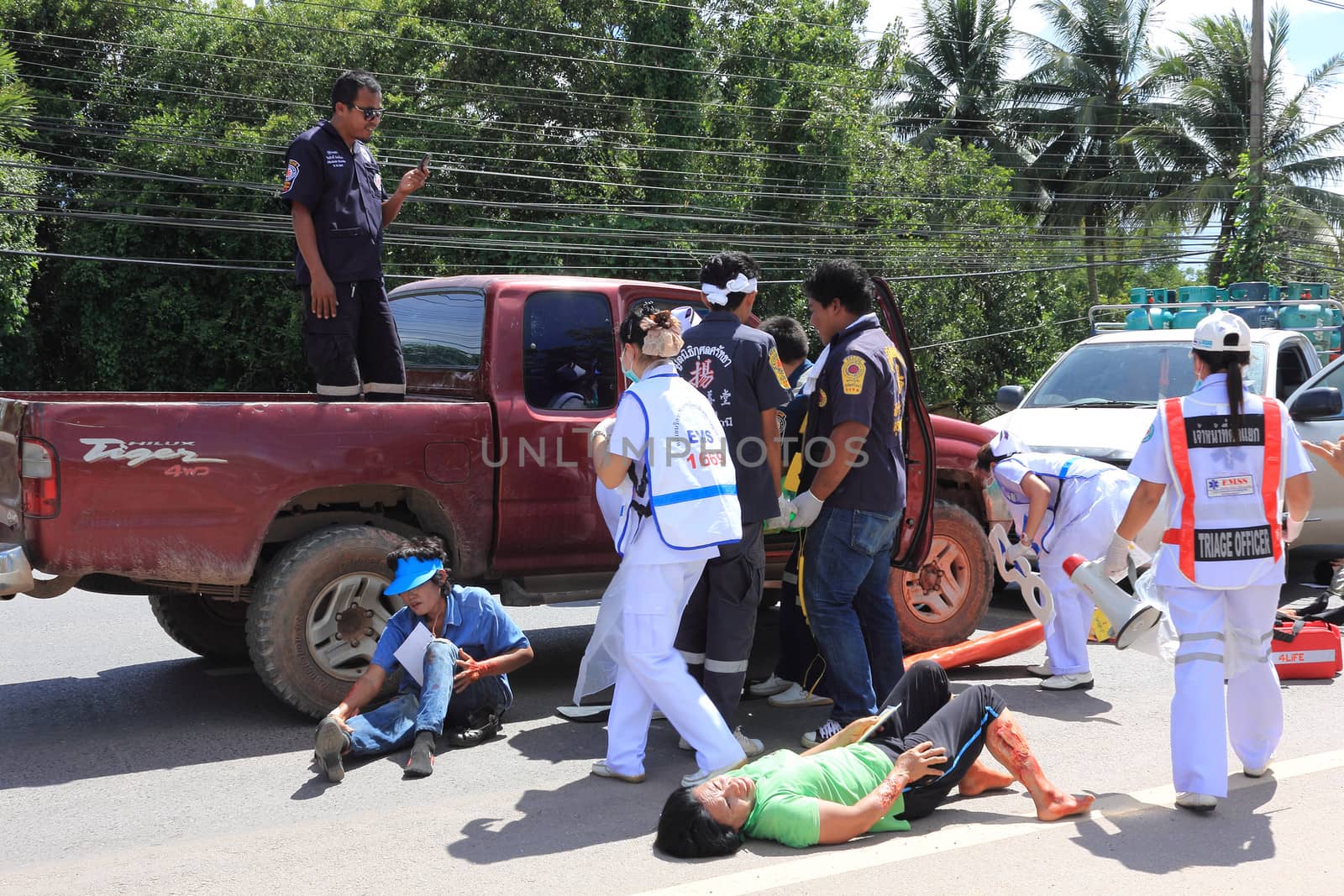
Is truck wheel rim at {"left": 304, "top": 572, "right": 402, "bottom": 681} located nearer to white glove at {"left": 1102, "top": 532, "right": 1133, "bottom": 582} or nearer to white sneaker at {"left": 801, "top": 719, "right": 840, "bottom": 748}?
white sneaker at {"left": 801, "top": 719, "right": 840, "bottom": 748}

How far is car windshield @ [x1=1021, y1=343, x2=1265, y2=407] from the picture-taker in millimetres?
9289

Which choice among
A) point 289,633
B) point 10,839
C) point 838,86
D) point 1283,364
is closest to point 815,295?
point 289,633

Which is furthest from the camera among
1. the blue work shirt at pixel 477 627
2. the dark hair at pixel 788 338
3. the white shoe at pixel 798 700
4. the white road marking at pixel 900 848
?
the dark hair at pixel 788 338

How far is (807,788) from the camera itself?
4.29 m

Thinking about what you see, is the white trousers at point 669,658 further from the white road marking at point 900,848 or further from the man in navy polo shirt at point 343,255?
the man in navy polo shirt at point 343,255

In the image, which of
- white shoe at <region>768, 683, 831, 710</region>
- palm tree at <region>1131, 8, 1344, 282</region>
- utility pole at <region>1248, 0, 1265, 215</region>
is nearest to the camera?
white shoe at <region>768, 683, 831, 710</region>

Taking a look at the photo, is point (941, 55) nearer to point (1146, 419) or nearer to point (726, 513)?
point (1146, 419)

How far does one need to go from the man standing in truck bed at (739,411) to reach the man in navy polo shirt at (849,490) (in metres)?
0.23

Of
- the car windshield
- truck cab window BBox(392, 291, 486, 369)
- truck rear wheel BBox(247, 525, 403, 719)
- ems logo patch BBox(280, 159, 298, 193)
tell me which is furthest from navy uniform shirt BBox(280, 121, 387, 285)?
the car windshield

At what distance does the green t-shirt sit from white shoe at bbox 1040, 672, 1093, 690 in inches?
94.5

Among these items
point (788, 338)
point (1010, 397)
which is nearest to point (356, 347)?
point (788, 338)

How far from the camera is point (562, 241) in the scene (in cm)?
2294

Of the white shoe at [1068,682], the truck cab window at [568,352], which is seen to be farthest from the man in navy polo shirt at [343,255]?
the white shoe at [1068,682]

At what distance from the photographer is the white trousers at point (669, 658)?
478cm
